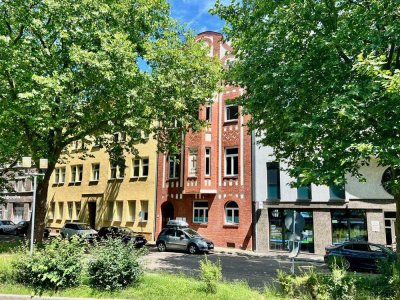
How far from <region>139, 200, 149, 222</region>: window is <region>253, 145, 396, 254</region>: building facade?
10.4 metres

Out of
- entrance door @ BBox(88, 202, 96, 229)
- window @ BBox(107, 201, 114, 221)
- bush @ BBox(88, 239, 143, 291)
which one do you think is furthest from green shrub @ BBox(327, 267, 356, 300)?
entrance door @ BBox(88, 202, 96, 229)

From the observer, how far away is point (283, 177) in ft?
80.8

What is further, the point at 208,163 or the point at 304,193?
the point at 208,163

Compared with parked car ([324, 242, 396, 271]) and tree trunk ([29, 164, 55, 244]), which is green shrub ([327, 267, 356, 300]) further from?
tree trunk ([29, 164, 55, 244])

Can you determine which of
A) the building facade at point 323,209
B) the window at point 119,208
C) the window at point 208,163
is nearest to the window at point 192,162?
the window at point 208,163

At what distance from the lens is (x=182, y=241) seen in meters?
23.2

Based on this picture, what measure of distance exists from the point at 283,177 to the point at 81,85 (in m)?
Answer: 14.9

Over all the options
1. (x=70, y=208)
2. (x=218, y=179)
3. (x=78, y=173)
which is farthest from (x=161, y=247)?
(x=78, y=173)

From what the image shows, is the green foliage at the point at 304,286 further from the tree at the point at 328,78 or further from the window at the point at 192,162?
the window at the point at 192,162

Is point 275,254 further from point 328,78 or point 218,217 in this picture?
point 328,78

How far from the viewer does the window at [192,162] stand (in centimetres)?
2781

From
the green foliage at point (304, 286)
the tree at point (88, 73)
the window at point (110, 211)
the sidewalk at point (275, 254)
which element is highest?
the tree at point (88, 73)

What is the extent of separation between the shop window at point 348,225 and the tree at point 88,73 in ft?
37.1

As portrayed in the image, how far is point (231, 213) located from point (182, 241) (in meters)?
4.82
